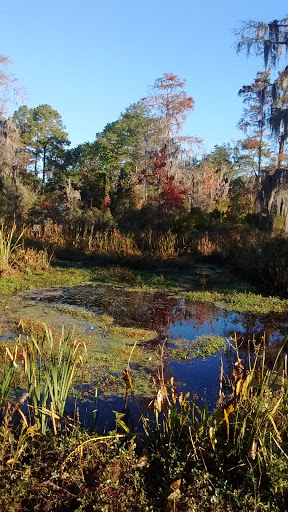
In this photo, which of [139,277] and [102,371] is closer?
[102,371]

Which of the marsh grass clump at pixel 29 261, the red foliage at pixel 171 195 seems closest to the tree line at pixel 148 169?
the red foliage at pixel 171 195

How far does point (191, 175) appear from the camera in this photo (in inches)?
793

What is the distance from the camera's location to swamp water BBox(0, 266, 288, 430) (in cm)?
397

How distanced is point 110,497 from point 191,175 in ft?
61.2

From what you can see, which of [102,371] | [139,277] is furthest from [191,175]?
[102,371]

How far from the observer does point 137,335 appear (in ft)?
19.4

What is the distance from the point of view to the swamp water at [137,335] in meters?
3.97

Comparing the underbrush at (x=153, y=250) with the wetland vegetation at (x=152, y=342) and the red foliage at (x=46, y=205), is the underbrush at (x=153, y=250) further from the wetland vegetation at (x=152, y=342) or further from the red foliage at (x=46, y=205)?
the red foliage at (x=46, y=205)

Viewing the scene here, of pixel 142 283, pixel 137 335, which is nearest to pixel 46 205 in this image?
pixel 142 283

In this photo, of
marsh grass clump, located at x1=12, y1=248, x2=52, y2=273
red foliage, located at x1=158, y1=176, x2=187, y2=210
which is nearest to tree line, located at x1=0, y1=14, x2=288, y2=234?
red foliage, located at x1=158, y1=176, x2=187, y2=210

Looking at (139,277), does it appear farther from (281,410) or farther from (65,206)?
(65,206)

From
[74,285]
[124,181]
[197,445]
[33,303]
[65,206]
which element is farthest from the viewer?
[124,181]

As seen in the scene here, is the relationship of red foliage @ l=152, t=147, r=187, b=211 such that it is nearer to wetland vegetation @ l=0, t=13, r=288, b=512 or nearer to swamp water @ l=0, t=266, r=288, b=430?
wetland vegetation @ l=0, t=13, r=288, b=512

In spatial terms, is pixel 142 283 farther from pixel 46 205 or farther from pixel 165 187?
pixel 46 205
